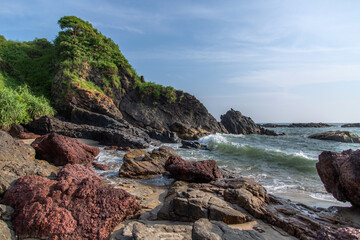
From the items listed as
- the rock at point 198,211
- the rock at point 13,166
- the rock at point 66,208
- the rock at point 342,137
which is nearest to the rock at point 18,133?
the rock at point 13,166

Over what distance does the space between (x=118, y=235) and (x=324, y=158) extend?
569 cm

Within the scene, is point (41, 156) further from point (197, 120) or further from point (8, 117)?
point (197, 120)

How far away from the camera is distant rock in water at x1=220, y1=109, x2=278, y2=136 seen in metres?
41.0

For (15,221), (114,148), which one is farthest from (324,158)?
(114,148)

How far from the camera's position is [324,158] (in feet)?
18.3

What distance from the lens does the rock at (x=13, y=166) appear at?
351 cm

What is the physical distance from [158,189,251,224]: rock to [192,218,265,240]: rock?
509mm

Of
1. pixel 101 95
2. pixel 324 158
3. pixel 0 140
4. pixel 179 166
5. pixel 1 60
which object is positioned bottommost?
pixel 179 166

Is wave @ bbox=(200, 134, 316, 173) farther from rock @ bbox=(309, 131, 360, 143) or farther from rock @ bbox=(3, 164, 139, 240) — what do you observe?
rock @ bbox=(309, 131, 360, 143)

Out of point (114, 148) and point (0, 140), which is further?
point (114, 148)

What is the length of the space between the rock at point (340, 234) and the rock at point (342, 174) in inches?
115

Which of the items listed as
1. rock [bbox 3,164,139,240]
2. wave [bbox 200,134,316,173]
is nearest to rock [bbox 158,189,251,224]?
rock [bbox 3,164,139,240]

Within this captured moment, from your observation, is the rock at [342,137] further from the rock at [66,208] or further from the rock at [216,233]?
the rock at [66,208]

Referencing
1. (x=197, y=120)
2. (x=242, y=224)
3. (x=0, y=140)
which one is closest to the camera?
(x=242, y=224)
